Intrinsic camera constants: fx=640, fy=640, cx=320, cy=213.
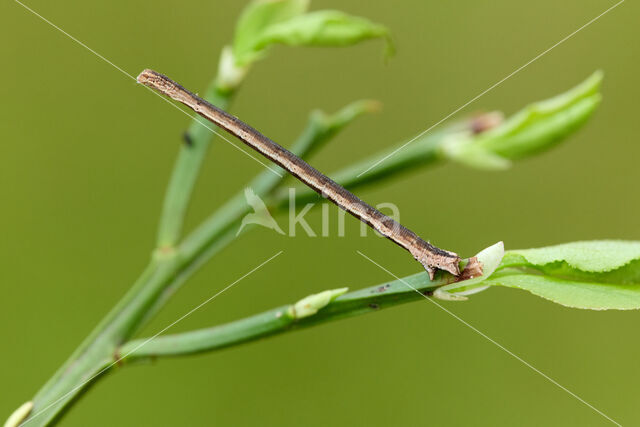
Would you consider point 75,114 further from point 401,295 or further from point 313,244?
point 401,295

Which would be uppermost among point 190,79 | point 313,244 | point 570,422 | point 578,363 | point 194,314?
point 190,79

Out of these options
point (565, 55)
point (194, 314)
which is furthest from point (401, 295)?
point (565, 55)

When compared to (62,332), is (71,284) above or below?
Answer: above

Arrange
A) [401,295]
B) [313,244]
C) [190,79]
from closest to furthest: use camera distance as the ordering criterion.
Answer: [401,295], [313,244], [190,79]

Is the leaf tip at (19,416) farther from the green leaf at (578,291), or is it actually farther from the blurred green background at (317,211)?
the blurred green background at (317,211)

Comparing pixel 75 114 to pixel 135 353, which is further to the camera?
pixel 75 114

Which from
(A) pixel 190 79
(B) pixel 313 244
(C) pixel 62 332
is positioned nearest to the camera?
(C) pixel 62 332

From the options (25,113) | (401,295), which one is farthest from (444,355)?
(25,113)

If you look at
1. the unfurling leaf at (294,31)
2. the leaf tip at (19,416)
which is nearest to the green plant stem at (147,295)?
the leaf tip at (19,416)
